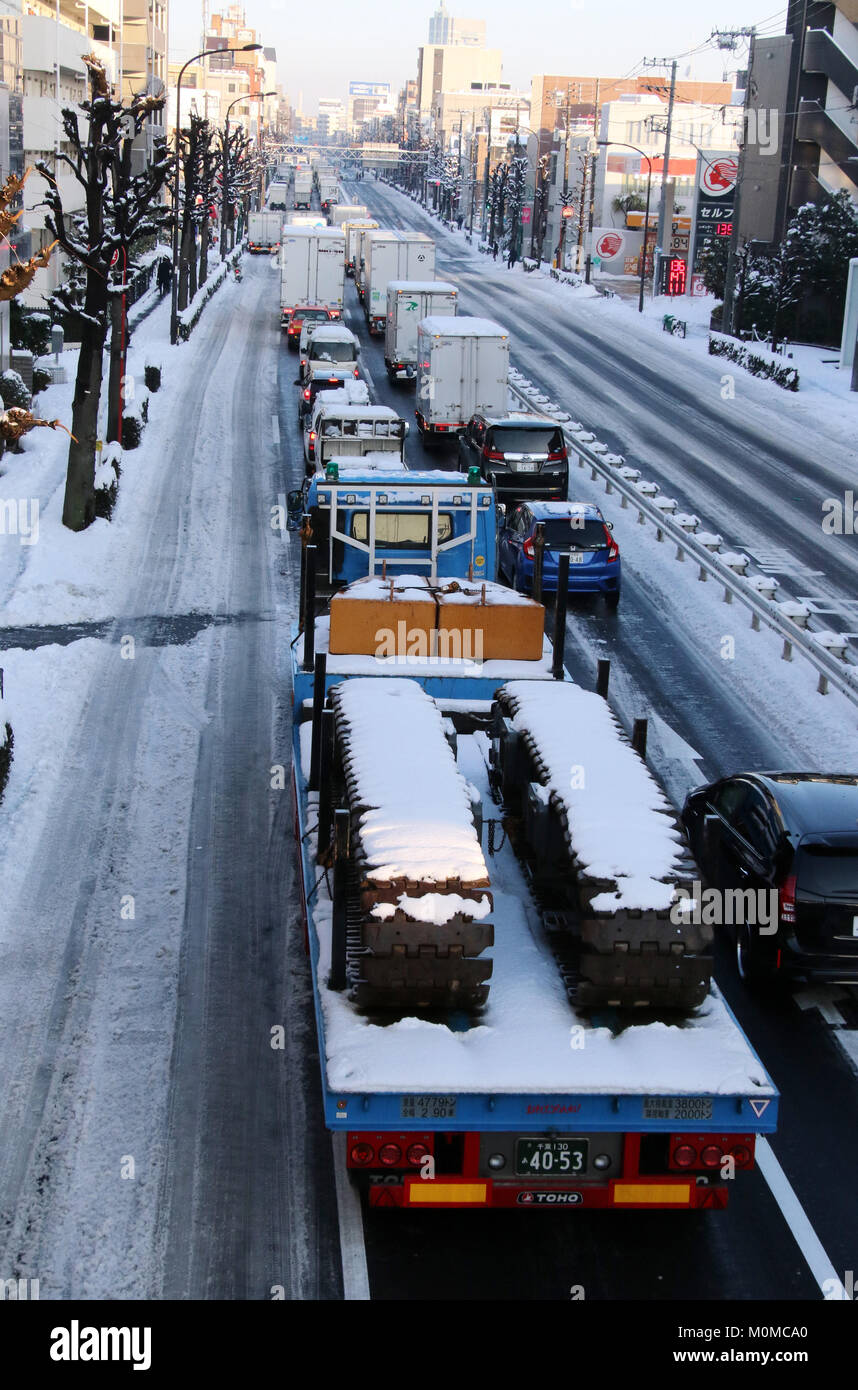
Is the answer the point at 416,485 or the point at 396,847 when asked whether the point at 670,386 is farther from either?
the point at 396,847

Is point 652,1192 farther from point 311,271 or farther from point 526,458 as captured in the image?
point 311,271

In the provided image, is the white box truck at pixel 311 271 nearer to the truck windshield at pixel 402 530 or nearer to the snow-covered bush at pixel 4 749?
the truck windshield at pixel 402 530

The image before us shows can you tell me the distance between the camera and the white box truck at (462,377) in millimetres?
32812

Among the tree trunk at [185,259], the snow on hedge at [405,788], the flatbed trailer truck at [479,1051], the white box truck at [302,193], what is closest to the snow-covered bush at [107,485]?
the snow on hedge at [405,788]

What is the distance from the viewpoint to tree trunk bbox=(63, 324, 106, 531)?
79.2ft

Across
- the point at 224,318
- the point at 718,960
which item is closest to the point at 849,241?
the point at 224,318

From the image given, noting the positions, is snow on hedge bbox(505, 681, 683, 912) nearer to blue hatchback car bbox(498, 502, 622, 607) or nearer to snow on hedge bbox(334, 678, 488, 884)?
snow on hedge bbox(334, 678, 488, 884)

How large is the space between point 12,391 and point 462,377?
9606 mm

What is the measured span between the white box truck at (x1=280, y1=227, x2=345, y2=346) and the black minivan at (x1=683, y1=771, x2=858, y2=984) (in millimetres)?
38134

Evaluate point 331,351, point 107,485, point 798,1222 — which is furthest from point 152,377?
point 798,1222

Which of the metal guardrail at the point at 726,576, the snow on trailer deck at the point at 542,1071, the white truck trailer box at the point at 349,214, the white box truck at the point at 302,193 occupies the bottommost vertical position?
the metal guardrail at the point at 726,576

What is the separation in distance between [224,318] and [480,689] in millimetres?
45815

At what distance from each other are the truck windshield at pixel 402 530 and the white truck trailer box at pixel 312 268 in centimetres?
3439
